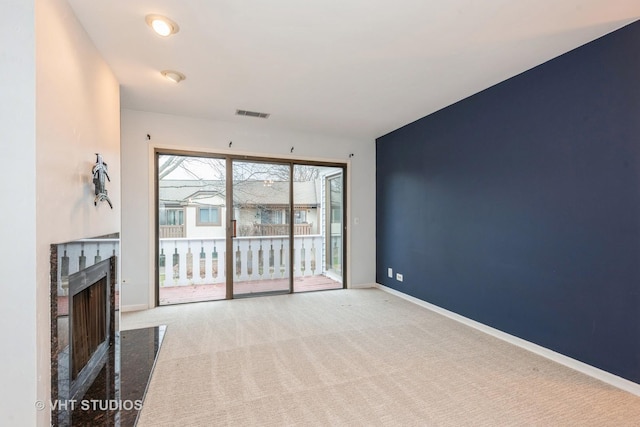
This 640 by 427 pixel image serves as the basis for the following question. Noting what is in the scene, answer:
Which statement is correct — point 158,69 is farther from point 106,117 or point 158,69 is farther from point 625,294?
point 625,294

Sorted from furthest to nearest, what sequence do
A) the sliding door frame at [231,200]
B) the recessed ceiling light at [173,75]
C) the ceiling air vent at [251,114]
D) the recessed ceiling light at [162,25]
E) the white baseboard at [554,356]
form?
the sliding door frame at [231,200], the ceiling air vent at [251,114], the recessed ceiling light at [173,75], the white baseboard at [554,356], the recessed ceiling light at [162,25]

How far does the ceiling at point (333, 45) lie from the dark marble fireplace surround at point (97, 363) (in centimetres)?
155

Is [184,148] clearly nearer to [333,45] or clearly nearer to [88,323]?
[88,323]

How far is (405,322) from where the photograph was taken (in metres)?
3.30

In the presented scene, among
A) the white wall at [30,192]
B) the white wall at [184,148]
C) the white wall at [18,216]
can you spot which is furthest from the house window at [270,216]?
the white wall at [18,216]

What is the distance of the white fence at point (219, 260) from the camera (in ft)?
14.3

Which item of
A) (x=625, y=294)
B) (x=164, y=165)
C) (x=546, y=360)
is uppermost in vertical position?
(x=164, y=165)

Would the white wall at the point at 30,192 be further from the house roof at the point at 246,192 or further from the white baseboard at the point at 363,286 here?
the white baseboard at the point at 363,286

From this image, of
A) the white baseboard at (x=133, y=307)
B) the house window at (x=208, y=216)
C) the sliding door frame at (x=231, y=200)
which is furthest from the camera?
the house window at (x=208, y=216)

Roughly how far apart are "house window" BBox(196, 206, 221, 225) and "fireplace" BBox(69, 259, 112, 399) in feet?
5.98

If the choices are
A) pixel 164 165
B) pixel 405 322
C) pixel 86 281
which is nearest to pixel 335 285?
pixel 405 322

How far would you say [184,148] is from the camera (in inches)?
155

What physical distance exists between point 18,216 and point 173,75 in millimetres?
1902

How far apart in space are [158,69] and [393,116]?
278 cm
